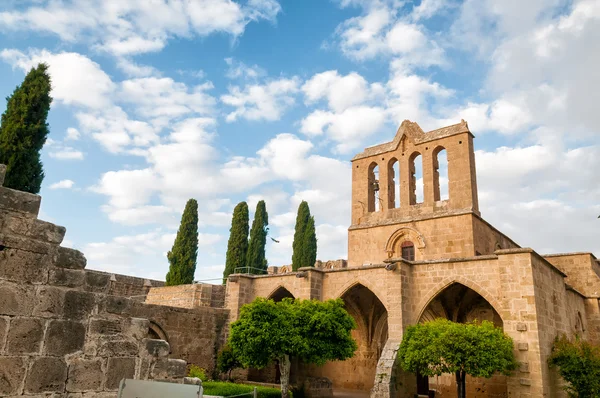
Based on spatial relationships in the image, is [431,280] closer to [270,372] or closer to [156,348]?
[270,372]

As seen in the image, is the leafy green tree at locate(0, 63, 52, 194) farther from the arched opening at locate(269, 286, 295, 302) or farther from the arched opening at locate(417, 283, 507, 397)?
the arched opening at locate(417, 283, 507, 397)

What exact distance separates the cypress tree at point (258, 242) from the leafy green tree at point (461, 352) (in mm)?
14353

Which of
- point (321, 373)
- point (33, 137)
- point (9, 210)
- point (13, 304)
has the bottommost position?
point (321, 373)

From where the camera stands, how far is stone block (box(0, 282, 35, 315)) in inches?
160

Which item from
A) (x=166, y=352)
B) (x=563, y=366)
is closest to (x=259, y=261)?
(x=563, y=366)

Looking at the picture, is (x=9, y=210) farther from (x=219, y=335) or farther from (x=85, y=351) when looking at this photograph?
(x=219, y=335)

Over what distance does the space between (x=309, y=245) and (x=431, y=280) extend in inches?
547

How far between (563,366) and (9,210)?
13.9m

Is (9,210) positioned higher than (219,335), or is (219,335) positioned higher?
(9,210)

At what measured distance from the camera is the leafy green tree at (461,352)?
1174cm

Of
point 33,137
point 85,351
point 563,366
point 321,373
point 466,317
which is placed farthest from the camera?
point 321,373

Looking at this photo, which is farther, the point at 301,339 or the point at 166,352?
the point at 301,339

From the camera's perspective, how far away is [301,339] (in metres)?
13.1

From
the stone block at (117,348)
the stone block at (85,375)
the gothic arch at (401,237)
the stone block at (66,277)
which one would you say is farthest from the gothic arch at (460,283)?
the stone block at (66,277)
